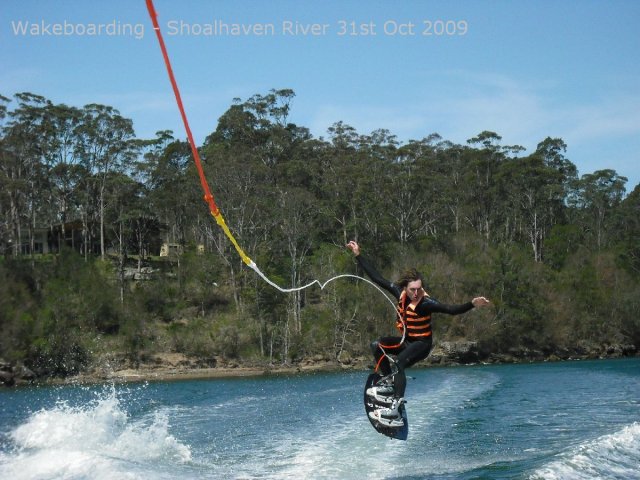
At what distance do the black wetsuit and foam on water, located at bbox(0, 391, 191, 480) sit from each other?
3793mm

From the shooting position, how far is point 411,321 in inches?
439

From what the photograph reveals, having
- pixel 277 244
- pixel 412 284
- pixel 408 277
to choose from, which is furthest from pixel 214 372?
pixel 412 284

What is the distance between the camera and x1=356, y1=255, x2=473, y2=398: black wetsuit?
35.7ft

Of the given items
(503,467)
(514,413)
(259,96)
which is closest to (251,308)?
(259,96)

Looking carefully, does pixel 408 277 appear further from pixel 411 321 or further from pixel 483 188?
pixel 483 188

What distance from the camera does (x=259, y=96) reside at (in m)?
67.9

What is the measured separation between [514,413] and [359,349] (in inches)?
1094

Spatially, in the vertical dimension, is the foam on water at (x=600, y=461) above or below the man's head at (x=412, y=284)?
below

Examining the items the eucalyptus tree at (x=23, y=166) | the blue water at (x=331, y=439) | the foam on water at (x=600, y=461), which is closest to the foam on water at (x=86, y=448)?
the blue water at (x=331, y=439)

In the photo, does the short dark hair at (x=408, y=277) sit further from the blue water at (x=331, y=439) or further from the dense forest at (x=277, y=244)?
the dense forest at (x=277, y=244)

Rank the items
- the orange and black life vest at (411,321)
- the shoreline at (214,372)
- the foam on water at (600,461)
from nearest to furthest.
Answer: the orange and black life vest at (411,321) < the foam on water at (600,461) < the shoreline at (214,372)

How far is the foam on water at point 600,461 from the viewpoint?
1145cm

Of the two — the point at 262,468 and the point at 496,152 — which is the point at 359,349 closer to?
the point at 496,152

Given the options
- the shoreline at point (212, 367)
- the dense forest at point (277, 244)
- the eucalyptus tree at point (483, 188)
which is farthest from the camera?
the eucalyptus tree at point (483, 188)
